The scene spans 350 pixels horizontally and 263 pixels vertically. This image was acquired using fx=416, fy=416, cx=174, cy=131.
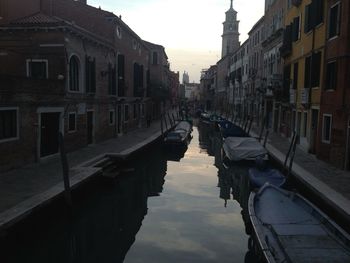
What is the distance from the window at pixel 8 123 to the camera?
1340cm

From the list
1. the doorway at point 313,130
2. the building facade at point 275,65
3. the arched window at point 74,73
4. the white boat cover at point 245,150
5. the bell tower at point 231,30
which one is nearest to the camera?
the arched window at point 74,73

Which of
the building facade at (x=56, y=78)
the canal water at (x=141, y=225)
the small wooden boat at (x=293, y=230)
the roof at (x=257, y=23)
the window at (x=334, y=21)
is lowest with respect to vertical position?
the canal water at (x=141, y=225)

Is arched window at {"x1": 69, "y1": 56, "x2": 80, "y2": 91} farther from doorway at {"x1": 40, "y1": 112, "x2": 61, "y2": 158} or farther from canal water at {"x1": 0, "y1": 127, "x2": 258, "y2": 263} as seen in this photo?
canal water at {"x1": 0, "y1": 127, "x2": 258, "y2": 263}

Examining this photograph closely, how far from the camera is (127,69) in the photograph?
99.6 feet

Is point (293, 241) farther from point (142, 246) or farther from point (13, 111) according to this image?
point (13, 111)

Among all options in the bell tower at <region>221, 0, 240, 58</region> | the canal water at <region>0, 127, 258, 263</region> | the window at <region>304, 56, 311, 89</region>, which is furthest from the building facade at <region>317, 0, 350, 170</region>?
the bell tower at <region>221, 0, 240, 58</region>

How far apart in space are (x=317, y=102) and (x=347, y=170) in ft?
15.5

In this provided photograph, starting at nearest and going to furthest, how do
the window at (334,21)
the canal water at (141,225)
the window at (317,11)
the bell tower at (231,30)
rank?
1. the canal water at (141,225)
2. the window at (334,21)
3. the window at (317,11)
4. the bell tower at (231,30)

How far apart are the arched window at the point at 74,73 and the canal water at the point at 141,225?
4411 millimetres

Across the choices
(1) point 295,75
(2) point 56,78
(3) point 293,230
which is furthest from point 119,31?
(3) point 293,230

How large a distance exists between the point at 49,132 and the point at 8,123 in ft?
10.1

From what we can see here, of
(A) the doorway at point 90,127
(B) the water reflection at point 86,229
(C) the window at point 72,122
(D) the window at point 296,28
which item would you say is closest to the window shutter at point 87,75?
(A) the doorway at point 90,127

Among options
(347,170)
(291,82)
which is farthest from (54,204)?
(291,82)

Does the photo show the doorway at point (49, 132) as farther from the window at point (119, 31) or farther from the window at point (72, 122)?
the window at point (119, 31)
